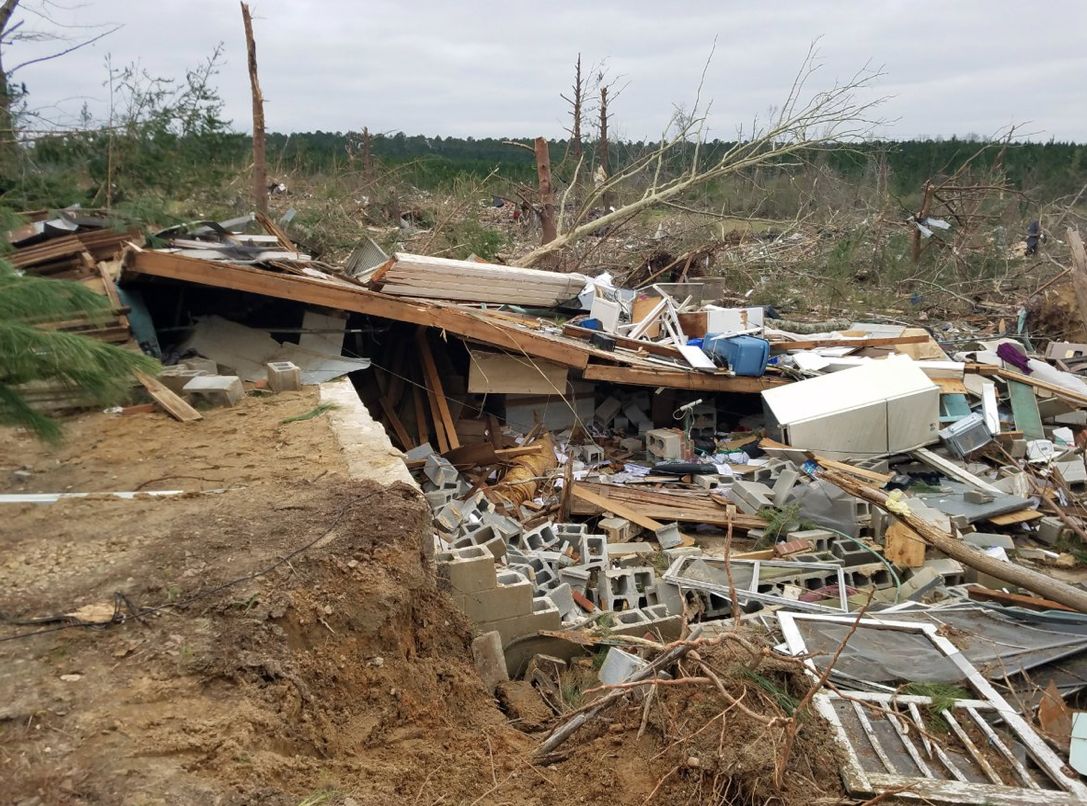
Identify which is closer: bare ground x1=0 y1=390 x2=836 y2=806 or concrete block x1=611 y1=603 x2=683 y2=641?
bare ground x1=0 y1=390 x2=836 y2=806

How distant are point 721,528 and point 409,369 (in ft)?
13.0

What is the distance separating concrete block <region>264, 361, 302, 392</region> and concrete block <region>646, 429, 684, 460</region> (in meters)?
3.90

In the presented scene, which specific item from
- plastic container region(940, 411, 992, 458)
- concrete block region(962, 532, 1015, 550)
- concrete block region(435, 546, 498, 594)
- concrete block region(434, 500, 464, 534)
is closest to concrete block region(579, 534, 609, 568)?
concrete block region(434, 500, 464, 534)

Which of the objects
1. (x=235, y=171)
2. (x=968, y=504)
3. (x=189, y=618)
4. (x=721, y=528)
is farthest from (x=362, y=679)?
(x=235, y=171)

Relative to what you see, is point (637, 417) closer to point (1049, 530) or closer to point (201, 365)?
point (1049, 530)

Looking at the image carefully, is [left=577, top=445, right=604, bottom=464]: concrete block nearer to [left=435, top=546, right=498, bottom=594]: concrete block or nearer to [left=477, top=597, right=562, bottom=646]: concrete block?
[left=477, top=597, right=562, bottom=646]: concrete block

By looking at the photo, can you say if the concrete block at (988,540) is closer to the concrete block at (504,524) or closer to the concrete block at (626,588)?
the concrete block at (626,588)

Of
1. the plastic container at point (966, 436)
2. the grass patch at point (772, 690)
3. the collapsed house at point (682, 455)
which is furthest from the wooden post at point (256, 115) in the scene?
the grass patch at point (772, 690)

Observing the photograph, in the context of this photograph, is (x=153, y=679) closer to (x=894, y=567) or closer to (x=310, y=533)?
(x=310, y=533)

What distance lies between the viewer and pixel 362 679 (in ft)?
12.0

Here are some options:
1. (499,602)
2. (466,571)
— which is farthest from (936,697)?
(466,571)

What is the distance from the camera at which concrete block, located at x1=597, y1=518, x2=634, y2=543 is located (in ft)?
23.9

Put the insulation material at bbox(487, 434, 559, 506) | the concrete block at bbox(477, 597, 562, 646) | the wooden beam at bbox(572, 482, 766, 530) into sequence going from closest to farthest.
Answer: the concrete block at bbox(477, 597, 562, 646)
the wooden beam at bbox(572, 482, 766, 530)
the insulation material at bbox(487, 434, 559, 506)

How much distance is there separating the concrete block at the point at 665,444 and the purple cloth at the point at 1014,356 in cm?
456
